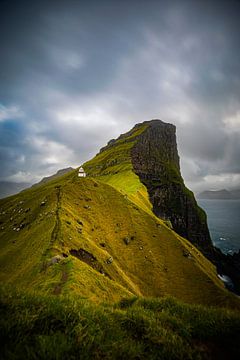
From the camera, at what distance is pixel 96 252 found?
34.1m

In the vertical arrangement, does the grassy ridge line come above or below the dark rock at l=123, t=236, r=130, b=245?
above

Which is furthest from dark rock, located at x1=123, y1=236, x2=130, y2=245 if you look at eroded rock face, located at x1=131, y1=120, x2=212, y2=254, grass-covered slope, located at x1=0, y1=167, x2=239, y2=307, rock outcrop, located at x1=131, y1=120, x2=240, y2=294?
eroded rock face, located at x1=131, y1=120, x2=212, y2=254

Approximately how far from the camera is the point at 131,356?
3400 mm

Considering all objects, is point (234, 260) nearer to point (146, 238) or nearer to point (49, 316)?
point (146, 238)

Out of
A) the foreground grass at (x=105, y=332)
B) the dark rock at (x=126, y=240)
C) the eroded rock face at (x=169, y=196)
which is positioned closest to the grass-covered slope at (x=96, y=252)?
the dark rock at (x=126, y=240)

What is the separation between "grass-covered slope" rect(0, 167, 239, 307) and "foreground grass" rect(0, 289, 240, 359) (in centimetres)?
1204

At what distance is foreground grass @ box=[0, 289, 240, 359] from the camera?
3154mm

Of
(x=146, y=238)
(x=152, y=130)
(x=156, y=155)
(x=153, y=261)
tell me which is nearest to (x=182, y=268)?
(x=153, y=261)

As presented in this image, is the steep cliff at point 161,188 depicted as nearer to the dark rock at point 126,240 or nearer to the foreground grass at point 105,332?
the dark rock at point 126,240

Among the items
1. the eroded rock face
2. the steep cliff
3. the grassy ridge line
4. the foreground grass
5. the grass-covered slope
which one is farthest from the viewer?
the eroded rock face

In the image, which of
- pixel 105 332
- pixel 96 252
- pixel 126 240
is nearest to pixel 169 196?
pixel 126 240

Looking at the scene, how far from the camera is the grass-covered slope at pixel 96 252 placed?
2112cm

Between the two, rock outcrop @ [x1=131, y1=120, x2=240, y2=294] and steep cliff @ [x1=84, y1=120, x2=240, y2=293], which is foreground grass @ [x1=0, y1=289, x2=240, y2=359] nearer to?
steep cliff @ [x1=84, y1=120, x2=240, y2=293]

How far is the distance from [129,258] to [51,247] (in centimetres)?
2524
